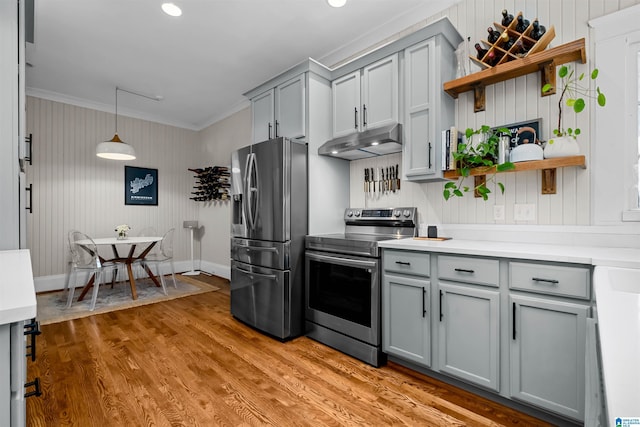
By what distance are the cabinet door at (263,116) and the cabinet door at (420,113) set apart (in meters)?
1.49

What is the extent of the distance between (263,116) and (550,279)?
9.77 ft

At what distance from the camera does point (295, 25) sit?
297 cm

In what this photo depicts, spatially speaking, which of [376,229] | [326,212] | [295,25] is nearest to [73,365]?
[326,212]

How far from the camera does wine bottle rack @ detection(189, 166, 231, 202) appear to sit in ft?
17.3

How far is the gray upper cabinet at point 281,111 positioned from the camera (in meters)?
3.04

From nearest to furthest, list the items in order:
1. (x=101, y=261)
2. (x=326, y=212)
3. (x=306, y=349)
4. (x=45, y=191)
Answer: (x=306, y=349) < (x=326, y=212) < (x=101, y=261) < (x=45, y=191)

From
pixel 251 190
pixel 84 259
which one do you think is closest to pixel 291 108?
pixel 251 190

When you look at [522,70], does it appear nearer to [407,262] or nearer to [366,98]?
[366,98]

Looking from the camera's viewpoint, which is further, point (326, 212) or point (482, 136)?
point (326, 212)

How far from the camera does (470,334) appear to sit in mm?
1903

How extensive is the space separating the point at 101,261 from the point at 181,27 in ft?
9.42

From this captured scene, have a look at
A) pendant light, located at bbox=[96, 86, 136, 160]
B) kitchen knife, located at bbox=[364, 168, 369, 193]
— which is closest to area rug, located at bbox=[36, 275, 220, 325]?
pendant light, located at bbox=[96, 86, 136, 160]

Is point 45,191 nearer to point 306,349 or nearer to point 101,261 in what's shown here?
point 101,261

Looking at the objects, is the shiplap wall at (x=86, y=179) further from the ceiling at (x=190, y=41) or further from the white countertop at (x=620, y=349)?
the white countertop at (x=620, y=349)
